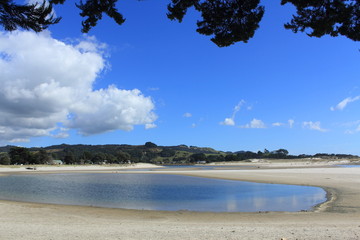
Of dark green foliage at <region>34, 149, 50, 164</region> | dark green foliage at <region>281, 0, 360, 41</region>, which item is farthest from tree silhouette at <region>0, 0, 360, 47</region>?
dark green foliage at <region>34, 149, 50, 164</region>

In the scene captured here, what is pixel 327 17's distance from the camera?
8.16 meters

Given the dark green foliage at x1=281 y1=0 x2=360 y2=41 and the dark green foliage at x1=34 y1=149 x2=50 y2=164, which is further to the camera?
the dark green foliage at x1=34 y1=149 x2=50 y2=164

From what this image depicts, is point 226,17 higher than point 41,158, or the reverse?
point 226,17

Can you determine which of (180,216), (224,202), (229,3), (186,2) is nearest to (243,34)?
(229,3)

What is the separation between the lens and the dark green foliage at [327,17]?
314 inches

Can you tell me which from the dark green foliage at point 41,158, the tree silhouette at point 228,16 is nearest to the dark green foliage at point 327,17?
the tree silhouette at point 228,16

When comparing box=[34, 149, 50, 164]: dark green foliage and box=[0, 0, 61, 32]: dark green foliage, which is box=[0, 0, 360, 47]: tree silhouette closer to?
box=[0, 0, 61, 32]: dark green foliage

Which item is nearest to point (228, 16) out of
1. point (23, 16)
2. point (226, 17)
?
point (226, 17)

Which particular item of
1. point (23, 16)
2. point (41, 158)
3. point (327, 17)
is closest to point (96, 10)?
point (23, 16)

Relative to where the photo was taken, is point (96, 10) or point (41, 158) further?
point (41, 158)

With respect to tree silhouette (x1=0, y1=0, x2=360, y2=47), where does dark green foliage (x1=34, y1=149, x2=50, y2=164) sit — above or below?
below

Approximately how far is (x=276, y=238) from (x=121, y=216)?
404 inches

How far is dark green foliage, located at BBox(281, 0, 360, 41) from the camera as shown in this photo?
799 centimetres

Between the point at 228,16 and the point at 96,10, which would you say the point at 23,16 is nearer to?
the point at 96,10
